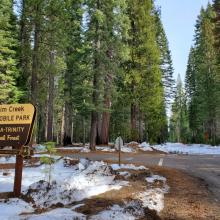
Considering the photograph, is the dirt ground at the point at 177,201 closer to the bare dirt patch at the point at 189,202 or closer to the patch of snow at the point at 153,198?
the bare dirt patch at the point at 189,202

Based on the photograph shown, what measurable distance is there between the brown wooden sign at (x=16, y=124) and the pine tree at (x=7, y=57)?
58.0ft

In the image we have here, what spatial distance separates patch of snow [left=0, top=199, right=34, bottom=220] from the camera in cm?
719

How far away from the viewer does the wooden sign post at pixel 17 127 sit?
31.3 ft

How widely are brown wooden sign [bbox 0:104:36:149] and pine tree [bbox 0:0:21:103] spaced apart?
58.0 feet

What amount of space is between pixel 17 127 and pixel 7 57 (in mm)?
19868

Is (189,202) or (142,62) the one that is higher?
(142,62)

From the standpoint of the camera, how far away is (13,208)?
788 centimetres

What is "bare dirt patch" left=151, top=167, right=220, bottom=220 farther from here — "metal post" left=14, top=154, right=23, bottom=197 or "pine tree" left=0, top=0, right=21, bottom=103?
"pine tree" left=0, top=0, right=21, bottom=103

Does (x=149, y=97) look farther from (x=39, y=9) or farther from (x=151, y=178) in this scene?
(x=151, y=178)

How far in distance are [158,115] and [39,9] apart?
995 inches

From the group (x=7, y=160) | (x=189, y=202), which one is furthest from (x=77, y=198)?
(x=7, y=160)

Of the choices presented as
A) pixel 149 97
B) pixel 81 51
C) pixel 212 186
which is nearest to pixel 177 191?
pixel 212 186

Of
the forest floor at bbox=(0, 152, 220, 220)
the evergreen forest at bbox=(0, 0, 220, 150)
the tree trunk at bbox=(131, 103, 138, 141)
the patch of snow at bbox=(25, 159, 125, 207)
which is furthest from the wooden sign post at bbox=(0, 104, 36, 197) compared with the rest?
the tree trunk at bbox=(131, 103, 138, 141)

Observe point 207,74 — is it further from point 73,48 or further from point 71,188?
point 71,188
